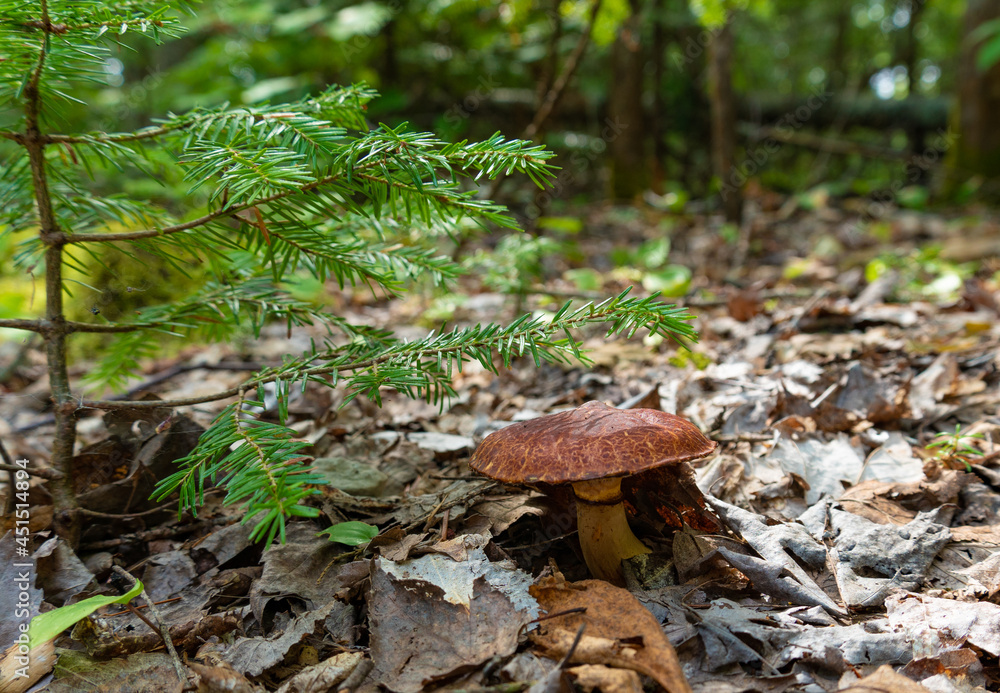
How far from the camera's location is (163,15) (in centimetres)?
162

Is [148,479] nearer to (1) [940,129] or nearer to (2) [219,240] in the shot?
(2) [219,240]

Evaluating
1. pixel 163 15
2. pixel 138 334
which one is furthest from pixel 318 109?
pixel 138 334

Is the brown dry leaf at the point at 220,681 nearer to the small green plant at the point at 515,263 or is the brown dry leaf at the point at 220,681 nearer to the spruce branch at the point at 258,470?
the spruce branch at the point at 258,470

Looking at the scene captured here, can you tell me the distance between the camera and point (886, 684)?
4.59 ft

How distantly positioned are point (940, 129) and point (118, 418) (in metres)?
13.1

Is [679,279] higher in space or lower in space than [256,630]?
higher

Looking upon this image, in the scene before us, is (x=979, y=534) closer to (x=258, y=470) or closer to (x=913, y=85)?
(x=258, y=470)

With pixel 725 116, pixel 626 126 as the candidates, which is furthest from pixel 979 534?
pixel 626 126

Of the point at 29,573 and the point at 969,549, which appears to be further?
the point at 969,549

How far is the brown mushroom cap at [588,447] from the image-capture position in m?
1.54

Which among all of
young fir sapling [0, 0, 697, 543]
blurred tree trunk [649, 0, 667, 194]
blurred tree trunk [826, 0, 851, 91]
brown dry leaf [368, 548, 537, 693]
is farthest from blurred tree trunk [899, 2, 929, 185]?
brown dry leaf [368, 548, 537, 693]

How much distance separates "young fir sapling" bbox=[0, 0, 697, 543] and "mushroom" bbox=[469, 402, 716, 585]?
0.23 m

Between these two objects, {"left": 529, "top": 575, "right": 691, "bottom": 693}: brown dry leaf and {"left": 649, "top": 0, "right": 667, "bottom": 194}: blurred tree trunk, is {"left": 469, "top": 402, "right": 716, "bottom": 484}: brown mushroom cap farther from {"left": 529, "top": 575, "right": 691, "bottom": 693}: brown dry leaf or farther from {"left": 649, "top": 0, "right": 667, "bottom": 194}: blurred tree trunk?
{"left": 649, "top": 0, "right": 667, "bottom": 194}: blurred tree trunk

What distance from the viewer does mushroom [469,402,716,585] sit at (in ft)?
5.08
